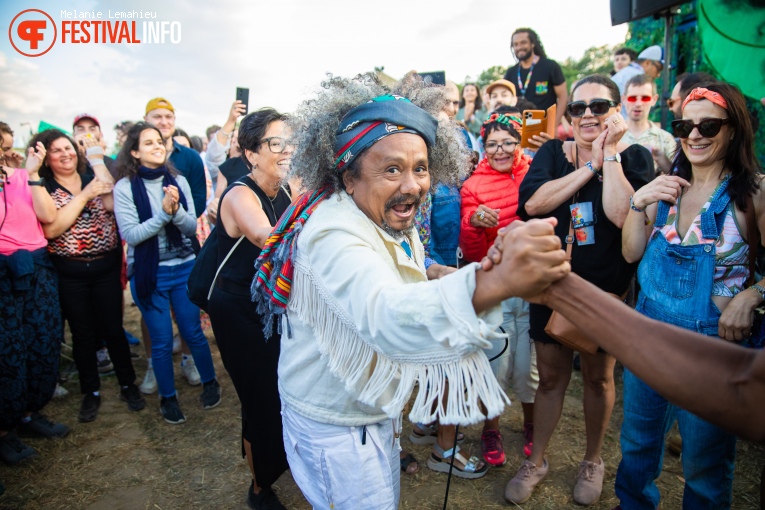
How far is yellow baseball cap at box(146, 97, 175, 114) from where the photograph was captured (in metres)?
5.76

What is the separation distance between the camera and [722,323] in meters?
2.20

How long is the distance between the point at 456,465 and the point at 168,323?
9.20ft

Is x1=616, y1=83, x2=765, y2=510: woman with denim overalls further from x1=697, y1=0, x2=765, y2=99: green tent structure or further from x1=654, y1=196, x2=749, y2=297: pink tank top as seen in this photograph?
x1=697, y1=0, x2=765, y2=99: green tent structure

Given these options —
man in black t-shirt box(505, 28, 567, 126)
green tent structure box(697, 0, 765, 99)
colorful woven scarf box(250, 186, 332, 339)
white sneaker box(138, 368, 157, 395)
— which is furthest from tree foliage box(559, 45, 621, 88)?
colorful woven scarf box(250, 186, 332, 339)

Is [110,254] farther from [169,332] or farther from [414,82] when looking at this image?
[414,82]

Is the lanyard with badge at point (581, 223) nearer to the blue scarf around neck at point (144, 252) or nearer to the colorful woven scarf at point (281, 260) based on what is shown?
the colorful woven scarf at point (281, 260)

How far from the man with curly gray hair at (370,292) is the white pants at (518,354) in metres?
1.66

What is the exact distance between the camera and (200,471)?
3600 mm

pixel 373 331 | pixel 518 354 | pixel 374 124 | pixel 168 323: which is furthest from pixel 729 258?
pixel 168 323

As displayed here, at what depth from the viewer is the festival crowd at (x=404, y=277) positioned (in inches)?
49.2

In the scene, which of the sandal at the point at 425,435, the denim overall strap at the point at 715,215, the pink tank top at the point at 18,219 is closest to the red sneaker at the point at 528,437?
the sandal at the point at 425,435

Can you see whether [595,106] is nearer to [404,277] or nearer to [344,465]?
[404,277]

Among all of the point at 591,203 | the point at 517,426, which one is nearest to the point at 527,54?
the point at 591,203

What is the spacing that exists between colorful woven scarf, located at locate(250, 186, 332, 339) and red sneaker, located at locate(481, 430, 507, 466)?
2.28 meters
